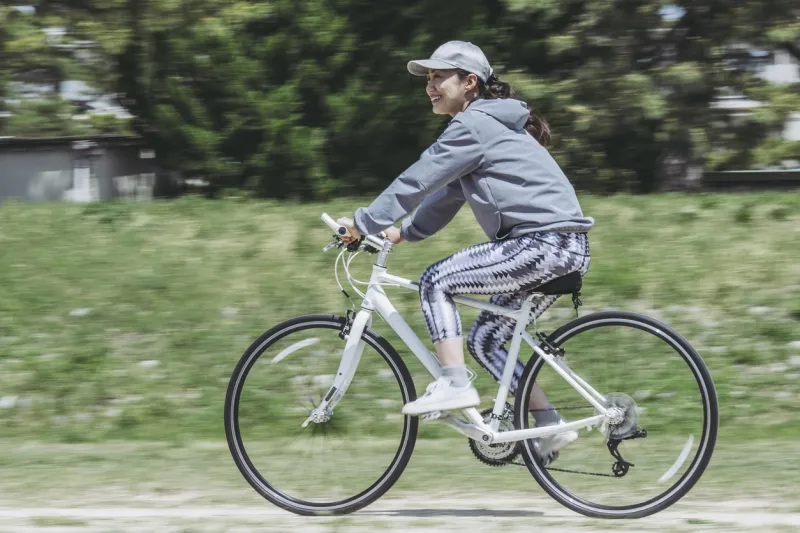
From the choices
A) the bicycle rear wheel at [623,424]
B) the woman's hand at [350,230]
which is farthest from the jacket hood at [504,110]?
the bicycle rear wheel at [623,424]

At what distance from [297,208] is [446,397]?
20.7 ft

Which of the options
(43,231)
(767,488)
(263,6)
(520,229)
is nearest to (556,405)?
(520,229)

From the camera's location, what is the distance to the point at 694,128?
14.0 m

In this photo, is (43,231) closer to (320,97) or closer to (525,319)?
(320,97)

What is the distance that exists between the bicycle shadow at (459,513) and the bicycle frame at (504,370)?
36 cm

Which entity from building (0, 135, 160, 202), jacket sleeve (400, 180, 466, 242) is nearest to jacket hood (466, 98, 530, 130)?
jacket sleeve (400, 180, 466, 242)

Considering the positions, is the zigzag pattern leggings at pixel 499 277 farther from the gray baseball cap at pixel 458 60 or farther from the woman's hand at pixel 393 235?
the gray baseball cap at pixel 458 60

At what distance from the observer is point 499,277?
4.90m

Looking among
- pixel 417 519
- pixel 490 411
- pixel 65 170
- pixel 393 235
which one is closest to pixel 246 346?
pixel 393 235

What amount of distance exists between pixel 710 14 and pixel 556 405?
973 centimetres

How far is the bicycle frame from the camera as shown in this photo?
5.04 meters

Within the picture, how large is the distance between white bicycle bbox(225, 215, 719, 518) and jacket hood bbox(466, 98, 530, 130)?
65 cm

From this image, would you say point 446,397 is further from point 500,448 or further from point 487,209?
point 487,209

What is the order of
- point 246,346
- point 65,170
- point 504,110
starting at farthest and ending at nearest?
point 65,170
point 246,346
point 504,110
